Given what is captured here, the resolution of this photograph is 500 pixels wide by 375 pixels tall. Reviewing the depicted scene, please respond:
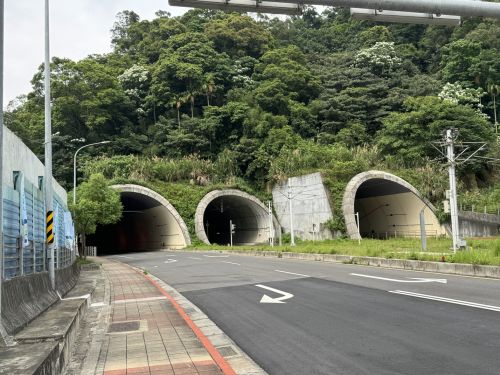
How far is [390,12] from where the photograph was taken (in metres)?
8.55

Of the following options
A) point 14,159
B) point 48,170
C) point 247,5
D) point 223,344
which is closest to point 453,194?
point 247,5

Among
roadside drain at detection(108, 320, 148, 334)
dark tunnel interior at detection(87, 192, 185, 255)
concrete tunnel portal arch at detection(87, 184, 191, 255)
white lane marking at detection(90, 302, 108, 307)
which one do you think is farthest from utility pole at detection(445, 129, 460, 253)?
dark tunnel interior at detection(87, 192, 185, 255)

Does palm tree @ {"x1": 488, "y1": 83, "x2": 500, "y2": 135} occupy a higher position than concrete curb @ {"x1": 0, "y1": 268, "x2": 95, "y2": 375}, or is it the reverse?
palm tree @ {"x1": 488, "y1": 83, "x2": 500, "y2": 135}

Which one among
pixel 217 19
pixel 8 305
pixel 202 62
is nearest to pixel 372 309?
pixel 8 305

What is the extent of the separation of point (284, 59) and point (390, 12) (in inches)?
2256

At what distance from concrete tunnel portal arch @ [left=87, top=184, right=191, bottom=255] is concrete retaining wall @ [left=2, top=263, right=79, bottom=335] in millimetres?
33778

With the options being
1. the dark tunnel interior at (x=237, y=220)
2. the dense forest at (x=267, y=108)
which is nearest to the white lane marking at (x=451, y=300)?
the dense forest at (x=267, y=108)

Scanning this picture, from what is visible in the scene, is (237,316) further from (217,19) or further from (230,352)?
(217,19)

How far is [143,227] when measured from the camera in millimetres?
56000

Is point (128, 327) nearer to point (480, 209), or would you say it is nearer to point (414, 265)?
point (414, 265)

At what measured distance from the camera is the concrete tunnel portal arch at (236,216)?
1838 inches

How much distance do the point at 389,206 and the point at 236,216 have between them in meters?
18.0

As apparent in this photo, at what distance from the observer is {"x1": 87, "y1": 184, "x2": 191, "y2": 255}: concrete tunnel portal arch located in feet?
148

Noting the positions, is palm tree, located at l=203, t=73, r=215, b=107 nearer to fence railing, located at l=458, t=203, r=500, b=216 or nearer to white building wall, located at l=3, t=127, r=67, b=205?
fence railing, located at l=458, t=203, r=500, b=216
